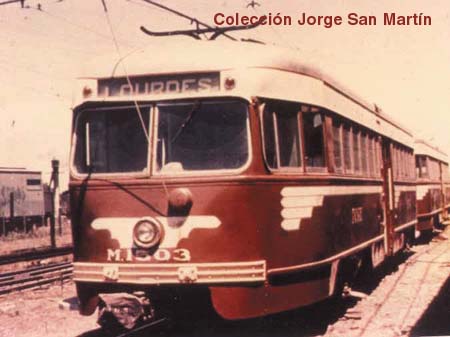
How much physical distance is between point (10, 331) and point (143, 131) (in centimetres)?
349

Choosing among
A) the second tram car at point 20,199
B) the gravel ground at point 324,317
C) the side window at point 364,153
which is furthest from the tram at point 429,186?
the second tram car at point 20,199

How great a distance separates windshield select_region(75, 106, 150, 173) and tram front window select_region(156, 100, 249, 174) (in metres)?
0.23

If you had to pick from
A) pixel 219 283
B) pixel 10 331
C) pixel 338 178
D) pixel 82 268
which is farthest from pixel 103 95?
pixel 10 331

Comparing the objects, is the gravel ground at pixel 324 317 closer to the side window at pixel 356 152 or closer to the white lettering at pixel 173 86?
the side window at pixel 356 152

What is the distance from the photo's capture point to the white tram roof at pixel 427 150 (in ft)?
65.1

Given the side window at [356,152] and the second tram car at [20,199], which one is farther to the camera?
the second tram car at [20,199]

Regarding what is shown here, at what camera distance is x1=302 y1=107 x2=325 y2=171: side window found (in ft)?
24.1

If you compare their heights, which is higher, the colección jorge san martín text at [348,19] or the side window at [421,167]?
the colección jorge san martín text at [348,19]

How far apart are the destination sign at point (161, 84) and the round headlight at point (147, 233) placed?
48.3 inches

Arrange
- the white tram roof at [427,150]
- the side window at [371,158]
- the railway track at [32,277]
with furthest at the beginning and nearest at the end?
the white tram roof at [427,150] < the railway track at [32,277] < the side window at [371,158]

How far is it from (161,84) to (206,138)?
669 millimetres

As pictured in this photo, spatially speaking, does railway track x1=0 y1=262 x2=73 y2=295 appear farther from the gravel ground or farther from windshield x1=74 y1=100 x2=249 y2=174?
windshield x1=74 y1=100 x2=249 y2=174

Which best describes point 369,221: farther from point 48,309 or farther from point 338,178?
point 48,309

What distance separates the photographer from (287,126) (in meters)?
7.09
